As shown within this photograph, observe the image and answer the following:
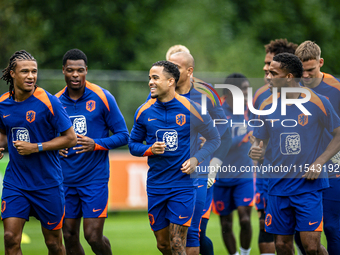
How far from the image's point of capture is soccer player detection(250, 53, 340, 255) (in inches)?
213

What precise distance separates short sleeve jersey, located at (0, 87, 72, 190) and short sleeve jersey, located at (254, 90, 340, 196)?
2.34m

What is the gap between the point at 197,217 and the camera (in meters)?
5.97

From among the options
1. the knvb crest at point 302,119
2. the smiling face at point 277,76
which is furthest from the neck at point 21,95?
the knvb crest at point 302,119

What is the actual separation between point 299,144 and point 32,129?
2.88 m

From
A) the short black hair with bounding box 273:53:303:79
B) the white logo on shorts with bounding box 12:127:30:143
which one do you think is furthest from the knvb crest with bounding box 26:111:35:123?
the short black hair with bounding box 273:53:303:79

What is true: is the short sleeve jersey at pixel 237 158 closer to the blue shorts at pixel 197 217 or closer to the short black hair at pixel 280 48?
the short black hair at pixel 280 48

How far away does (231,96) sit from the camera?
8.59 metres

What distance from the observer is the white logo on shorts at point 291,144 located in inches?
219

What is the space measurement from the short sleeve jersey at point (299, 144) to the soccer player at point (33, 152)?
229cm

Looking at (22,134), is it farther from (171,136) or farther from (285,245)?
(285,245)

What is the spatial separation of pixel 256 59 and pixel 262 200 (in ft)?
46.7

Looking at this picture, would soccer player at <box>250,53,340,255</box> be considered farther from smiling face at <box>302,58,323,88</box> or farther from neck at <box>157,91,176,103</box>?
neck at <box>157,91,176,103</box>

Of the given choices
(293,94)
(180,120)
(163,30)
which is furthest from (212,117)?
(163,30)

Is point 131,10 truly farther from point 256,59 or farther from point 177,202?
point 177,202
